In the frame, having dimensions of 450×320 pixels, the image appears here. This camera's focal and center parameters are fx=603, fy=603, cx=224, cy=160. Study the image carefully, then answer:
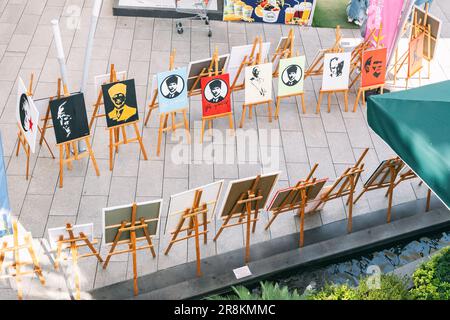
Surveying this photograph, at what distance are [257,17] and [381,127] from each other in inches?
210

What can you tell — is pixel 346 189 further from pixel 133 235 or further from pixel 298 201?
pixel 133 235

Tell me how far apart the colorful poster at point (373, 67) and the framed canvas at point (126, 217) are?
14.0 feet

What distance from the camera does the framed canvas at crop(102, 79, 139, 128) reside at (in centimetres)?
728

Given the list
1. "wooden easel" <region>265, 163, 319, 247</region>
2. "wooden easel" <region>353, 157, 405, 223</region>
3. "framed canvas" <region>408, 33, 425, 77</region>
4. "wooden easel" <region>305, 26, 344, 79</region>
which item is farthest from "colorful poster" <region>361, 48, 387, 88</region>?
"wooden easel" <region>265, 163, 319, 247</region>

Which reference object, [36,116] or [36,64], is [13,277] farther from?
[36,64]

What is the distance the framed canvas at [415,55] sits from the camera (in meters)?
9.45

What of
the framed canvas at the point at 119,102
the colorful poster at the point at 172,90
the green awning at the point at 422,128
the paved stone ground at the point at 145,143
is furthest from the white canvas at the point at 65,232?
the green awning at the point at 422,128

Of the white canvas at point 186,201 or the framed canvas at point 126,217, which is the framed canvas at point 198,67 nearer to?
the white canvas at point 186,201

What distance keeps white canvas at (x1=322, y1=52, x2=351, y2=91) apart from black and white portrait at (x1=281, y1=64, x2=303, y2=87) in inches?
16.7

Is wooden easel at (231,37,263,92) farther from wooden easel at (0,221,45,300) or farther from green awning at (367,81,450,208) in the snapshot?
wooden easel at (0,221,45,300)

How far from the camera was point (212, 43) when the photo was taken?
33.9 feet

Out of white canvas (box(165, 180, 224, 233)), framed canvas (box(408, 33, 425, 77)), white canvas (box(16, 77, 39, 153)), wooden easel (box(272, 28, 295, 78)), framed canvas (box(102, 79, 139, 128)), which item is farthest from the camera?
framed canvas (box(408, 33, 425, 77))

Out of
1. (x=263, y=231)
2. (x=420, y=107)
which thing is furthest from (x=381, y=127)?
(x=263, y=231)

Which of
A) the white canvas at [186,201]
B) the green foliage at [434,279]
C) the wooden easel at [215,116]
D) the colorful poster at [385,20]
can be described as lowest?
the green foliage at [434,279]
